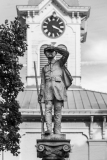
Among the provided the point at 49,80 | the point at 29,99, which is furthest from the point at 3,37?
the point at 29,99

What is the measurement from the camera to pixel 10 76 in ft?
92.9

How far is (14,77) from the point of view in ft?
93.2

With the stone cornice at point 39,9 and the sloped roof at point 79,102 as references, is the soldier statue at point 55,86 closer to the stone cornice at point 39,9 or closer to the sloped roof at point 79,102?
the sloped roof at point 79,102

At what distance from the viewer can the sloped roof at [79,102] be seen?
133ft

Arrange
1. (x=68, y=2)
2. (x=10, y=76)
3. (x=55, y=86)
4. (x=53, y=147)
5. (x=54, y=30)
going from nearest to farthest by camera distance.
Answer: (x=53, y=147), (x=55, y=86), (x=10, y=76), (x=54, y=30), (x=68, y=2)

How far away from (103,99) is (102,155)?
14.8 feet

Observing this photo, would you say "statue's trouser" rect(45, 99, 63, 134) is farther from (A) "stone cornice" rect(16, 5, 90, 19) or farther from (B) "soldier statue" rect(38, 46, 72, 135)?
(A) "stone cornice" rect(16, 5, 90, 19)

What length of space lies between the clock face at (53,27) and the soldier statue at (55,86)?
99.2ft

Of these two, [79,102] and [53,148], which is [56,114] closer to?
[53,148]

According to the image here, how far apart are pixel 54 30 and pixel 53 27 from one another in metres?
0.25

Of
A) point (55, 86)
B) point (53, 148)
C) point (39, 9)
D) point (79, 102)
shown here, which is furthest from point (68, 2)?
point (53, 148)

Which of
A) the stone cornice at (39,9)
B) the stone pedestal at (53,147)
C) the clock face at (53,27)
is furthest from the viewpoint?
the clock face at (53,27)

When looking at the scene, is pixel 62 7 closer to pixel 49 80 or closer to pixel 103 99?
pixel 103 99

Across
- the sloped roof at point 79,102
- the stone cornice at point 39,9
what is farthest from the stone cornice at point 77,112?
the stone cornice at point 39,9
